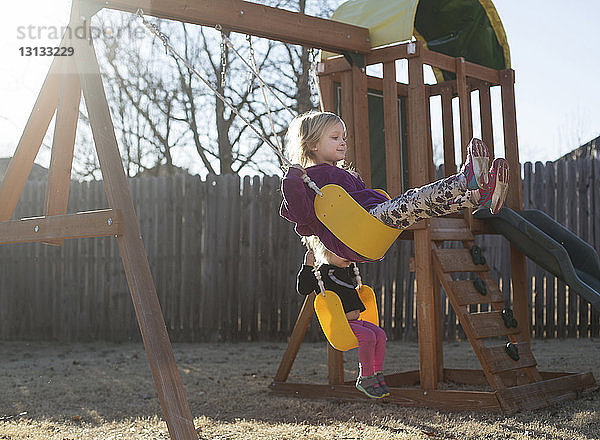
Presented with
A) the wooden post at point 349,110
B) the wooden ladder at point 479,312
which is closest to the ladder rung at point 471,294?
the wooden ladder at point 479,312

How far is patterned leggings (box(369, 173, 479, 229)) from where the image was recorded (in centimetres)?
282

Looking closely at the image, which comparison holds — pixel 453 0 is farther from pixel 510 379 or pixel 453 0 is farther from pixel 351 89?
pixel 510 379

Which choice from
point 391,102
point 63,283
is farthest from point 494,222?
point 63,283

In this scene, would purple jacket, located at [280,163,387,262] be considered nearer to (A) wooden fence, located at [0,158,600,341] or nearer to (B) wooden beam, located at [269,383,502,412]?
(B) wooden beam, located at [269,383,502,412]

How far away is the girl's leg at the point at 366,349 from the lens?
354cm

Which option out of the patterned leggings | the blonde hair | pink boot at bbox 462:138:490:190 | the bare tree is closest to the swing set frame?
the blonde hair

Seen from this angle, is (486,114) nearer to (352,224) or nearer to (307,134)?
(307,134)

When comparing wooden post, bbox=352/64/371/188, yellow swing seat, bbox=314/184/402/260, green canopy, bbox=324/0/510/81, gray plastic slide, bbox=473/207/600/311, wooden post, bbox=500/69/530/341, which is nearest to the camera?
yellow swing seat, bbox=314/184/402/260

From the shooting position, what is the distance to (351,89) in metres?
5.44

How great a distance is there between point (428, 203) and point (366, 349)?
924 mm

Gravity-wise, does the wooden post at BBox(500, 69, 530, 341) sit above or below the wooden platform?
above

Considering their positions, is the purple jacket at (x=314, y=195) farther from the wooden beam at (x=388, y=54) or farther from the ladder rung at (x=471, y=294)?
the wooden beam at (x=388, y=54)

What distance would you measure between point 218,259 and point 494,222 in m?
4.37

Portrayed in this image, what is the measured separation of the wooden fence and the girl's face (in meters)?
5.34
